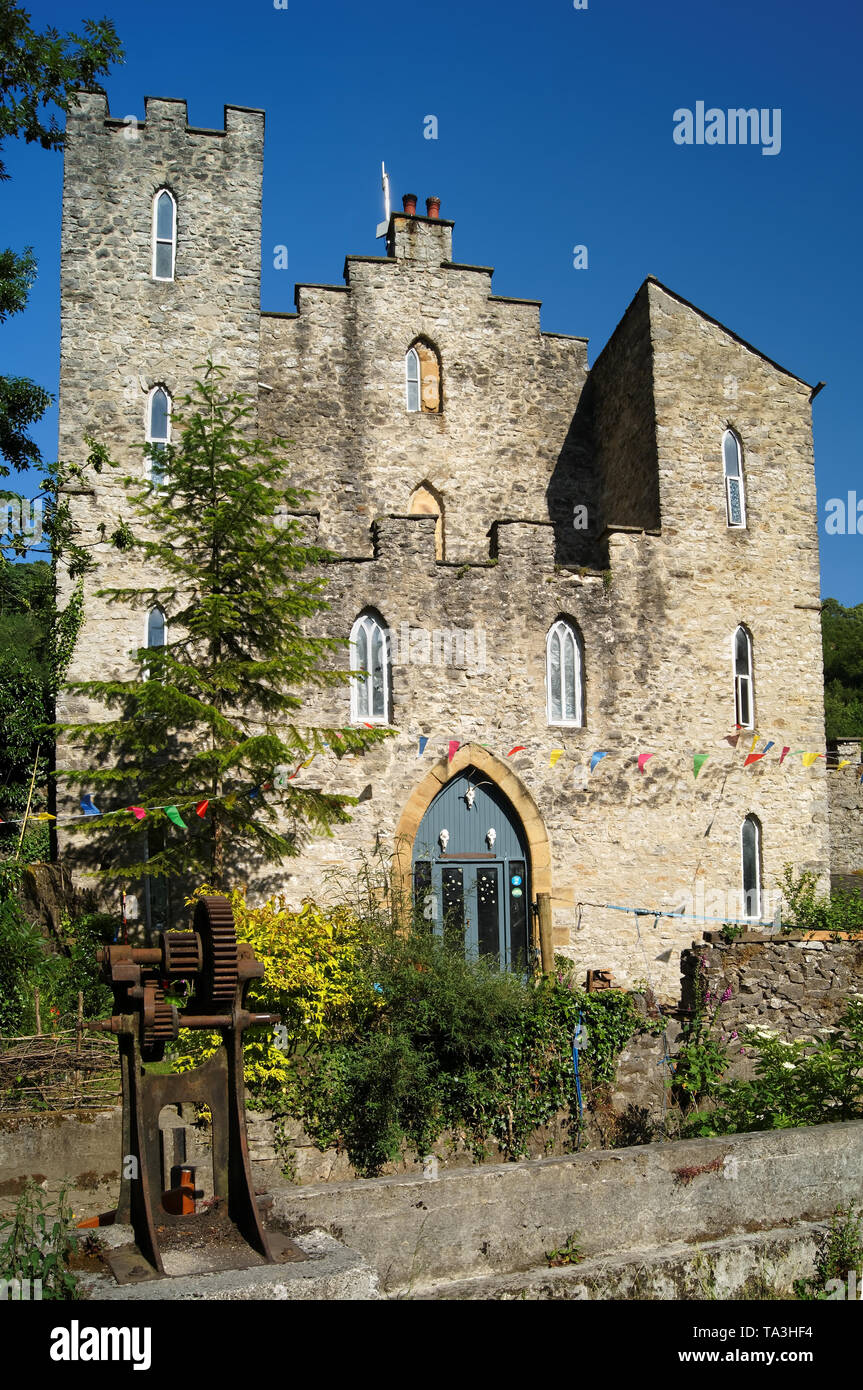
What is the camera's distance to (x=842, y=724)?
4234 centimetres

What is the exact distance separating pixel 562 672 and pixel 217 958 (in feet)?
42.5

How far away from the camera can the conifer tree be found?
1440cm

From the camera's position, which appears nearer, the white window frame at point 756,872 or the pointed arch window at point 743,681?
the white window frame at point 756,872

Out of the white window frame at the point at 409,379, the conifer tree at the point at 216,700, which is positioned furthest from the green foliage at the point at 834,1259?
the white window frame at the point at 409,379

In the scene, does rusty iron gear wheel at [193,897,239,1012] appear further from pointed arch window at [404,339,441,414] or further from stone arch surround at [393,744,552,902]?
pointed arch window at [404,339,441,414]

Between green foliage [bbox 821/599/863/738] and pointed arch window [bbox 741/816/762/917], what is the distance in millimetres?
24033

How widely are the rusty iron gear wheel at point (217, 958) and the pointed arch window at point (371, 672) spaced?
11.3 m

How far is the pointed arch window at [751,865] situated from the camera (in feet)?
60.7

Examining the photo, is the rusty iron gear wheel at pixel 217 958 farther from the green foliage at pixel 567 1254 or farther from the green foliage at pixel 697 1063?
the green foliage at pixel 697 1063

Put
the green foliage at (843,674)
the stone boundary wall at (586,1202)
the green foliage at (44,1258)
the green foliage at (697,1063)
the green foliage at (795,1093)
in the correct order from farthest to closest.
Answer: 1. the green foliage at (843,674)
2. the green foliage at (697,1063)
3. the green foliage at (795,1093)
4. the stone boundary wall at (586,1202)
5. the green foliage at (44,1258)

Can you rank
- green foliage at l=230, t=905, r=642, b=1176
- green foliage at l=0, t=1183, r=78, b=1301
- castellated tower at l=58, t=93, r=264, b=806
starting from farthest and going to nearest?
castellated tower at l=58, t=93, r=264, b=806
green foliage at l=230, t=905, r=642, b=1176
green foliage at l=0, t=1183, r=78, b=1301

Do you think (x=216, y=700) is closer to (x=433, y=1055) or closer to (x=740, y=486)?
(x=433, y=1055)

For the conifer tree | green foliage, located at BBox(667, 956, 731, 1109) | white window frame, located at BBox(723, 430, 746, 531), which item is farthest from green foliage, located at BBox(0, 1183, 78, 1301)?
white window frame, located at BBox(723, 430, 746, 531)
